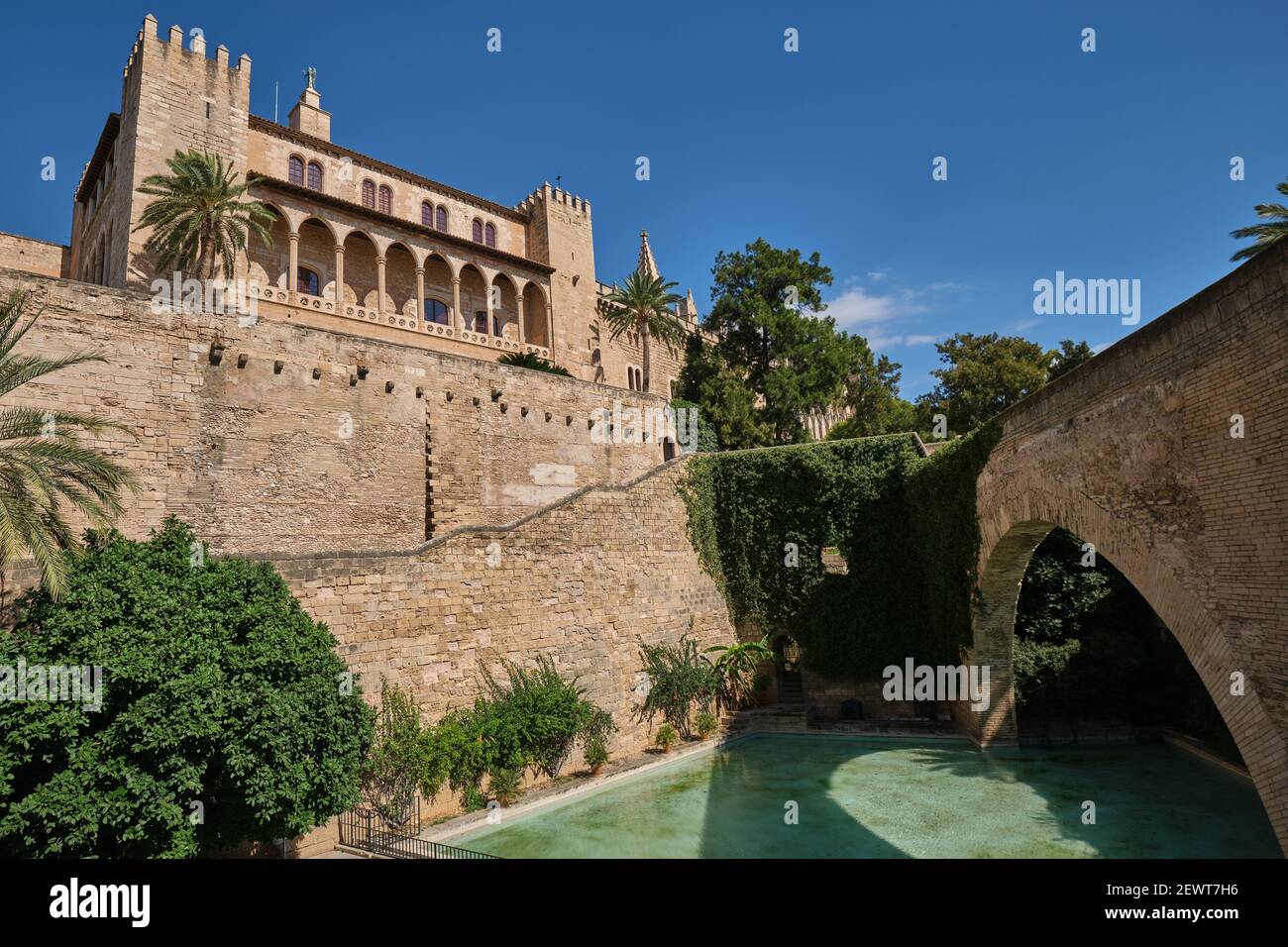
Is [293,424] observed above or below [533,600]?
above

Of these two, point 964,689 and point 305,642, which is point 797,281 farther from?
point 305,642

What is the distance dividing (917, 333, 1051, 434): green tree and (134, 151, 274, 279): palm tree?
27706 mm

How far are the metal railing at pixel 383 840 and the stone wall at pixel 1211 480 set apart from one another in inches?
401

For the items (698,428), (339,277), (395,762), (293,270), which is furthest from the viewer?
(698,428)

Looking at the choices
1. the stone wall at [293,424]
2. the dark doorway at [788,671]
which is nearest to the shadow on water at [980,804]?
the dark doorway at [788,671]

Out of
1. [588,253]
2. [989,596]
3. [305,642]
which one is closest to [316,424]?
[305,642]

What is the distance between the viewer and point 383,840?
1170 cm

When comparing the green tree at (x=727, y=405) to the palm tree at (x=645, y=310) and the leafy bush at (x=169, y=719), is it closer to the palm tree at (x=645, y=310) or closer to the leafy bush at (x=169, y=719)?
the palm tree at (x=645, y=310)

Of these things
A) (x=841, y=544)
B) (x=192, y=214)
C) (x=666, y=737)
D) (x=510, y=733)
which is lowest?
(x=666, y=737)

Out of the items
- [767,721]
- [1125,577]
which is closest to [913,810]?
[1125,577]

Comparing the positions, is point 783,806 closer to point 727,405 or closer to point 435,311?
point 727,405

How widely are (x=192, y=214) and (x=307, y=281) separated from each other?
6.48m

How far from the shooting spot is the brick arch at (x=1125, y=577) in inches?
294
